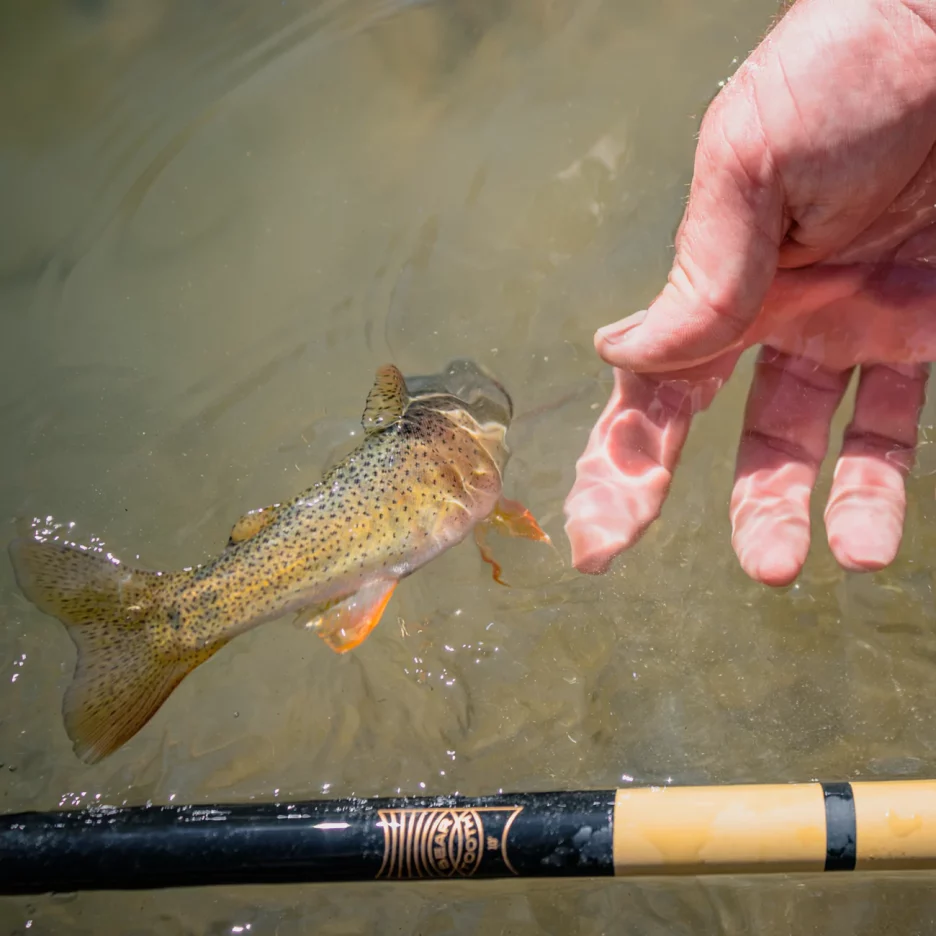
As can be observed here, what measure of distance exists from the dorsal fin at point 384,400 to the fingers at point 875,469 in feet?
3.60

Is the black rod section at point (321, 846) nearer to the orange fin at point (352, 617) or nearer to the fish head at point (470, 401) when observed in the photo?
the orange fin at point (352, 617)

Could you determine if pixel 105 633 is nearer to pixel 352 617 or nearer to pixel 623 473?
pixel 352 617

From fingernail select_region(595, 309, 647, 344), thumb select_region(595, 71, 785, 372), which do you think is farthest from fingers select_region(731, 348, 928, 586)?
fingernail select_region(595, 309, 647, 344)

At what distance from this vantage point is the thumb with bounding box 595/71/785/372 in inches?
83.0

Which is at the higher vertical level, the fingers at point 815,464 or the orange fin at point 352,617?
the orange fin at point 352,617

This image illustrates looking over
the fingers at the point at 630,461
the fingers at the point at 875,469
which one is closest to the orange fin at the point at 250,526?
the fingers at the point at 630,461

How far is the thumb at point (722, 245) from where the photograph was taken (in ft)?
6.91

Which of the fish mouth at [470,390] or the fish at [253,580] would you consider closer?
the fish at [253,580]

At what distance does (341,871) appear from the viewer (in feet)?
6.32

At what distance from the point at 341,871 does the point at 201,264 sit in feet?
8.00

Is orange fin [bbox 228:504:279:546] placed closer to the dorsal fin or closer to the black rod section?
the dorsal fin

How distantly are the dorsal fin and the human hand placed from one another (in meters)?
0.52

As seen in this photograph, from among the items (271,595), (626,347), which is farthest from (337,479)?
(626,347)

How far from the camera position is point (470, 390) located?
9.17ft
